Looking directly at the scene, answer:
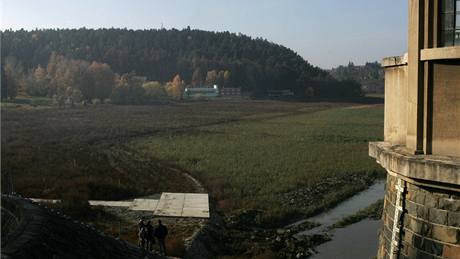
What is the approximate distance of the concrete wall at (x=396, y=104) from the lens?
18.4 ft

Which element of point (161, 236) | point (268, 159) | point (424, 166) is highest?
point (424, 166)

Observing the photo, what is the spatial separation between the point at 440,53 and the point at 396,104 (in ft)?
3.69

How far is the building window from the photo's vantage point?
16.1 ft

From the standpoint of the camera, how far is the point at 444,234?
4.82 meters

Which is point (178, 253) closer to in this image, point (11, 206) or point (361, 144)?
point (11, 206)

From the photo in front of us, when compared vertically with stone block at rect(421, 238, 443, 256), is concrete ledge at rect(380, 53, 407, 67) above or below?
above

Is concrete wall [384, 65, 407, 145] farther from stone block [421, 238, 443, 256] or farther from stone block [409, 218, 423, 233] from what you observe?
stone block [421, 238, 443, 256]

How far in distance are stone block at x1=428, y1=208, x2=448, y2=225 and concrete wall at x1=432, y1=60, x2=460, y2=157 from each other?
531mm

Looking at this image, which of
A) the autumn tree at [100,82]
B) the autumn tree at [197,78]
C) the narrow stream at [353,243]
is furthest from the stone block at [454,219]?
the autumn tree at [197,78]

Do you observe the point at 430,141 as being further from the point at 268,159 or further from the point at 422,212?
the point at 268,159

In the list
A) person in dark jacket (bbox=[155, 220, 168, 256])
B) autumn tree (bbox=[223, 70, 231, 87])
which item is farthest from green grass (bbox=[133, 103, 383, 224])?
autumn tree (bbox=[223, 70, 231, 87])

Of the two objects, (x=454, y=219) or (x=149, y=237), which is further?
(x=149, y=237)

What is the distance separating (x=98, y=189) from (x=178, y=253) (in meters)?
9.13

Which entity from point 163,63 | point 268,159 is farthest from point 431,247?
point 163,63
